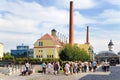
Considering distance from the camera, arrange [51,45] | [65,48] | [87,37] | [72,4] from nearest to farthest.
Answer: [65,48]
[72,4]
[51,45]
[87,37]

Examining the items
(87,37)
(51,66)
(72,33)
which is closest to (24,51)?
(87,37)

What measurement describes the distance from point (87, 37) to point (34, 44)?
25.2 metres

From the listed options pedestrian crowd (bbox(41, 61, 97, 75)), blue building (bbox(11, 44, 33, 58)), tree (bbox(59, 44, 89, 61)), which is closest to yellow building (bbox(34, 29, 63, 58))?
tree (bbox(59, 44, 89, 61))

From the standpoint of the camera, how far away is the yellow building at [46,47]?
374 feet

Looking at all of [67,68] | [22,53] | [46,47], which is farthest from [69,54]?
[22,53]

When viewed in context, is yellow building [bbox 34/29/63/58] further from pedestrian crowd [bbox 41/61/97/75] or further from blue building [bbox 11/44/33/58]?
pedestrian crowd [bbox 41/61/97/75]

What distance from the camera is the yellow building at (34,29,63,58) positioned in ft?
374

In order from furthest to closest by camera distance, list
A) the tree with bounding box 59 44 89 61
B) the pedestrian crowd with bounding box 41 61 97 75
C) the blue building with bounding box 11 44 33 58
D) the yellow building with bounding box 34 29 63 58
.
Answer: the blue building with bounding box 11 44 33 58 < the yellow building with bounding box 34 29 63 58 < the tree with bounding box 59 44 89 61 < the pedestrian crowd with bounding box 41 61 97 75

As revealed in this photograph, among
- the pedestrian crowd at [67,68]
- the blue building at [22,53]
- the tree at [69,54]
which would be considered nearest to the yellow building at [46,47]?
the tree at [69,54]

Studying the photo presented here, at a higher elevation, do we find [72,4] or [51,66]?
[72,4]

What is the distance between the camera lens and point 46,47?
115188mm

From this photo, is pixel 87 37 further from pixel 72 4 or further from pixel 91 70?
pixel 91 70

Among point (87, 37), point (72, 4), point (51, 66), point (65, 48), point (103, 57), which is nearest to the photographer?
point (51, 66)

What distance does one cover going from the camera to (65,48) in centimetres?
8738
